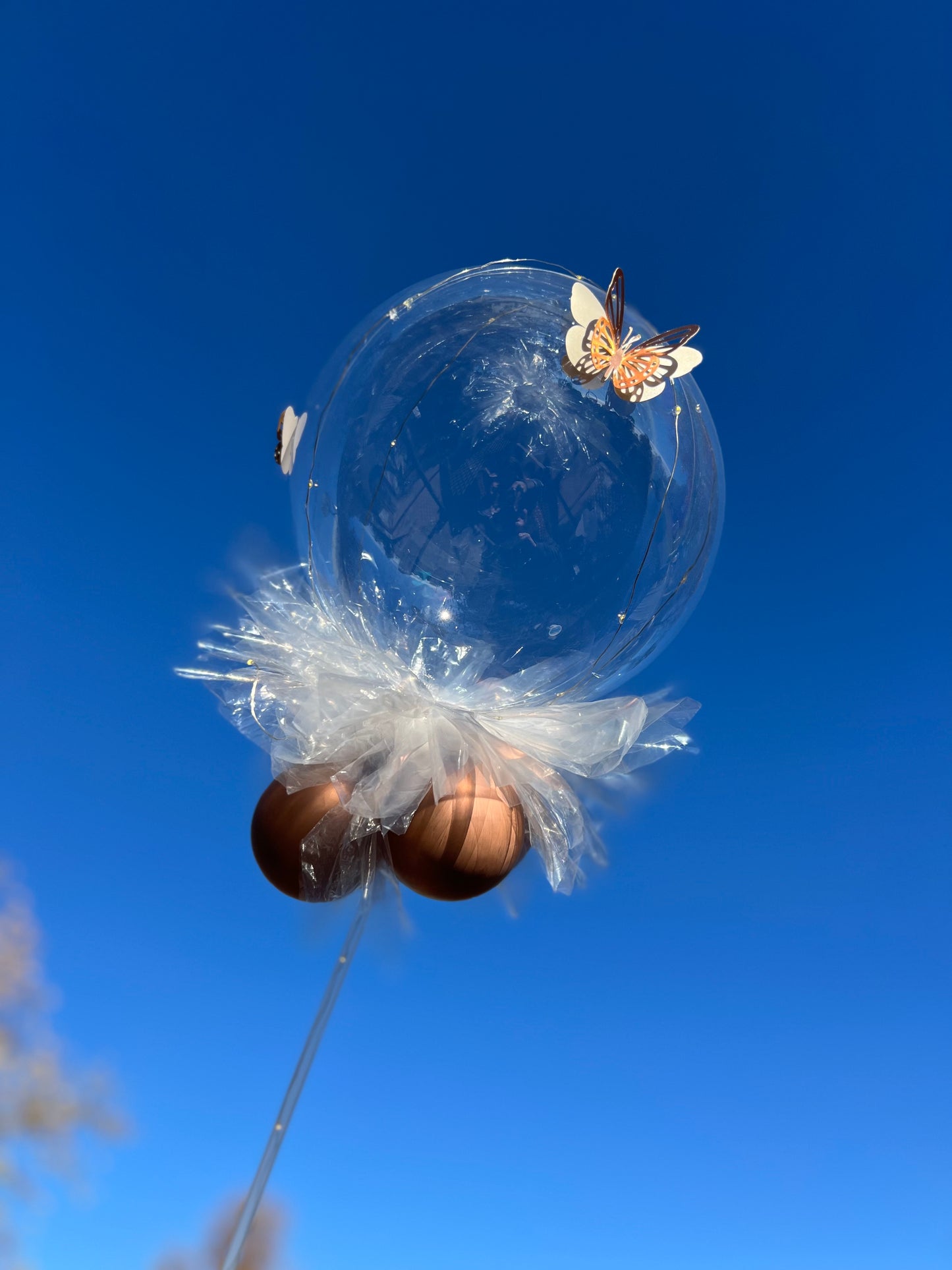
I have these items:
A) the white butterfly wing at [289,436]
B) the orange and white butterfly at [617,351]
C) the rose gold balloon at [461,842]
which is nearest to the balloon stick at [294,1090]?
the rose gold balloon at [461,842]

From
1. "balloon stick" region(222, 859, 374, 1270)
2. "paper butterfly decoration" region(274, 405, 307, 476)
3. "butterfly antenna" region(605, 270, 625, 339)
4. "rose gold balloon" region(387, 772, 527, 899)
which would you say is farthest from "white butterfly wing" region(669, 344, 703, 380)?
"balloon stick" region(222, 859, 374, 1270)

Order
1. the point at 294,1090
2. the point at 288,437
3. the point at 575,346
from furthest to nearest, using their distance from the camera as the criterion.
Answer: the point at 288,437 < the point at 575,346 < the point at 294,1090

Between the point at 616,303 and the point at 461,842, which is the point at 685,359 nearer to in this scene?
the point at 616,303

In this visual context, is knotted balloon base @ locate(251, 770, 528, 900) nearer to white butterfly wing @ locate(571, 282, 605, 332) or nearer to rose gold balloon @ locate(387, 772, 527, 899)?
rose gold balloon @ locate(387, 772, 527, 899)

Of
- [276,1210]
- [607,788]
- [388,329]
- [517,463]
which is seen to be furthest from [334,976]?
[276,1210]

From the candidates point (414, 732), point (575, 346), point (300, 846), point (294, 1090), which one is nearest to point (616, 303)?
point (575, 346)

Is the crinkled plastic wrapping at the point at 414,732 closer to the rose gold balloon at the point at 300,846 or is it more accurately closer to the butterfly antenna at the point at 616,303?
the rose gold balloon at the point at 300,846
